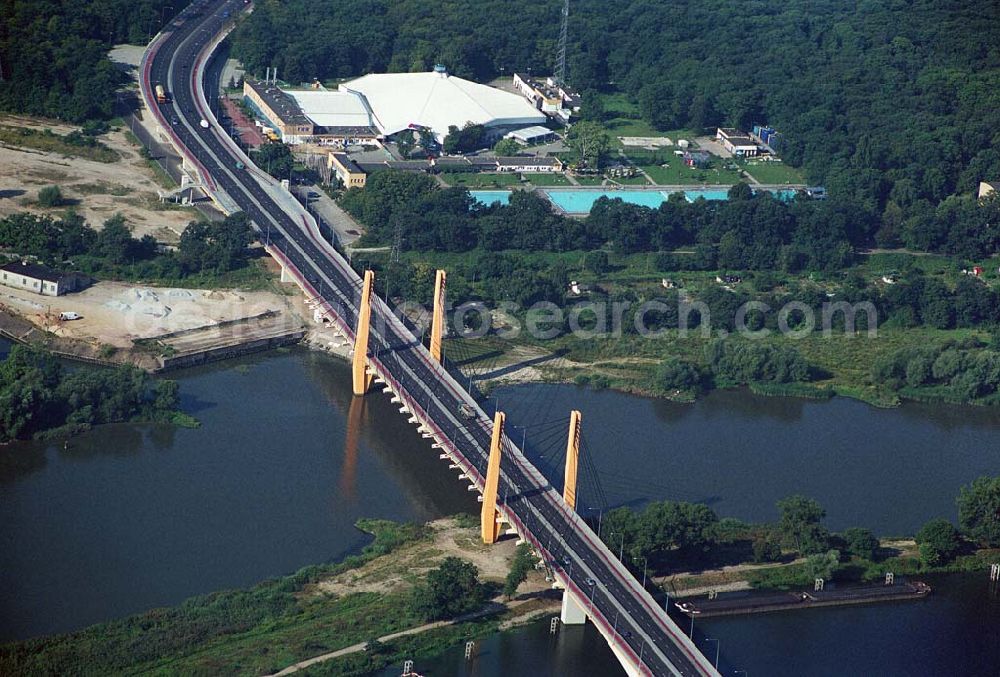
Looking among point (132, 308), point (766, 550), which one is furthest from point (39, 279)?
point (766, 550)

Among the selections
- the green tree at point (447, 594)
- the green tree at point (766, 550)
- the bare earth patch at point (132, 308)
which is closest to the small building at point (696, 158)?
the bare earth patch at point (132, 308)

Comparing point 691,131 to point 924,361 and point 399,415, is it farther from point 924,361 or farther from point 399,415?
point 399,415

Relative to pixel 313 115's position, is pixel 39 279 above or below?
below

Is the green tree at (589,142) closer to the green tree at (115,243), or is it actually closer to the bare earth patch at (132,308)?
the bare earth patch at (132,308)

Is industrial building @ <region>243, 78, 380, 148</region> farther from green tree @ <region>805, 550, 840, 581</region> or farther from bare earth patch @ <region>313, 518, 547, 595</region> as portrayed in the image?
green tree @ <region>805, 550, 840, 581</region>

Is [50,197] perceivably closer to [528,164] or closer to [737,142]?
→ [528,164]

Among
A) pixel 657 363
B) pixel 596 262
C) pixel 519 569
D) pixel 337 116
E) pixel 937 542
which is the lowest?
pixel 519 569
